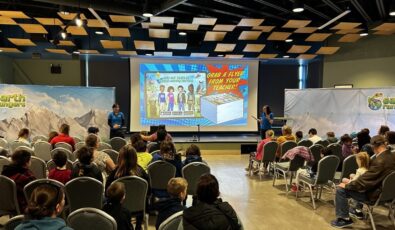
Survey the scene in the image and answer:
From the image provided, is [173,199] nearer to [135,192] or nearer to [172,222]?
[172,222]

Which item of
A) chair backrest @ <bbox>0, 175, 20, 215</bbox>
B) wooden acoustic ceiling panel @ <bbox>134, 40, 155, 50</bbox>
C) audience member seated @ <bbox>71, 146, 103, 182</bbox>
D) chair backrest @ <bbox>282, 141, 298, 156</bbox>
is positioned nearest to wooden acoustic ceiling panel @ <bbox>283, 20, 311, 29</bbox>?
chair backrest @ <bbox>282, 141, 298, 156</bbox>

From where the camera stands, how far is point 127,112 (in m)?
12.6

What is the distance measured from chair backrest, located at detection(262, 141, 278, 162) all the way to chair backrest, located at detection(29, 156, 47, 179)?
439 cm

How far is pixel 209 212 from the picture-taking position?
7.48 ft

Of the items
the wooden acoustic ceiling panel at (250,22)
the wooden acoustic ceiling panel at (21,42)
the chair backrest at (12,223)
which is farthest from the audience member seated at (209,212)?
the wooden acoustic ceiling panel at (21,42)

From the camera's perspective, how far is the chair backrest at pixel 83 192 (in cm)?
336

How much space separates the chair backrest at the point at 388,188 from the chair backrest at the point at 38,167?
4.46 meters

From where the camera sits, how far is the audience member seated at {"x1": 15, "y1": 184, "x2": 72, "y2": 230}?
1.93 meters

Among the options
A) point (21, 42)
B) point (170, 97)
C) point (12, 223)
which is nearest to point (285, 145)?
point (170, 97)

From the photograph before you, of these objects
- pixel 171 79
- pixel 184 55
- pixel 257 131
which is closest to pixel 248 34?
pixel 184 55

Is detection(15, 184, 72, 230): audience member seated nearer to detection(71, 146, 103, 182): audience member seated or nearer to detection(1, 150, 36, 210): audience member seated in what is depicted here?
detection(71, 146, 103, 182): audience member seated

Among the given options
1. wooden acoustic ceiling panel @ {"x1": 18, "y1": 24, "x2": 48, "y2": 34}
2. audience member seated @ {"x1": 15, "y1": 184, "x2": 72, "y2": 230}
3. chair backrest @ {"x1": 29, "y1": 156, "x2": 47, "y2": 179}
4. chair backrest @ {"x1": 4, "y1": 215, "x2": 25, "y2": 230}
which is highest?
wooden acoustic ceiling panel @ {"x1": 18, "y1": 24, "x2": 48, "y2": 34}

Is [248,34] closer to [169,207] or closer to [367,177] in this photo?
[367,177]

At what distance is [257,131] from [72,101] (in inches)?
259
